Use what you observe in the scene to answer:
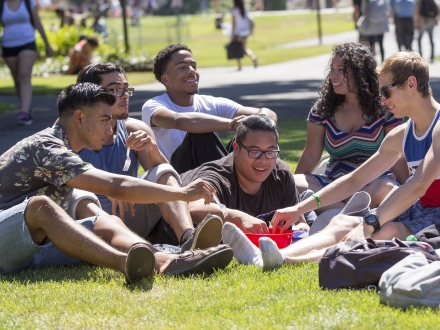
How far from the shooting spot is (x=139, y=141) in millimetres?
5762

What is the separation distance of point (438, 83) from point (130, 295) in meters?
12.1

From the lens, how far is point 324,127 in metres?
6.82

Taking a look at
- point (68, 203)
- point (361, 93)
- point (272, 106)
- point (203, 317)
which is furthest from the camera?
point (272, 106)

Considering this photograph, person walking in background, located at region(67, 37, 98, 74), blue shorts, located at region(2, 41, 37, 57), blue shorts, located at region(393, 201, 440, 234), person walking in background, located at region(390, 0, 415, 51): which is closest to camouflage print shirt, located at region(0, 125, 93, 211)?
blue shorts, located at region(393, 201, 440, 234)

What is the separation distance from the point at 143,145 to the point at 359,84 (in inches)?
73.9

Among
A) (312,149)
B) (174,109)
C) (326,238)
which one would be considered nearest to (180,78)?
(174,109)

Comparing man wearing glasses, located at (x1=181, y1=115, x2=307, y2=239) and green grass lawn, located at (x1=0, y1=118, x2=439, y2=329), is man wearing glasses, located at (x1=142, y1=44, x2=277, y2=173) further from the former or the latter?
green grass lawn, located at (x1=0, y1=118, x2=439, y2=329)

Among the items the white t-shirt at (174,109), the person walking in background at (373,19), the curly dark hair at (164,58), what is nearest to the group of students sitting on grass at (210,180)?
the white t-shirt at (174,109)

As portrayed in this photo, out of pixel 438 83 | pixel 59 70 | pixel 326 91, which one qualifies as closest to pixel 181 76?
pixel 326 91

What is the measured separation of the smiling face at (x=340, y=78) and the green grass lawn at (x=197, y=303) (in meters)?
2.15

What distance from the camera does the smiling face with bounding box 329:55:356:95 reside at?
6.67m

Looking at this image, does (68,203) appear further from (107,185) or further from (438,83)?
(438,83)

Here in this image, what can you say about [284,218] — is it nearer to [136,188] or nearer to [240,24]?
[136,188]

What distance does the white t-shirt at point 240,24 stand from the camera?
22469mm
